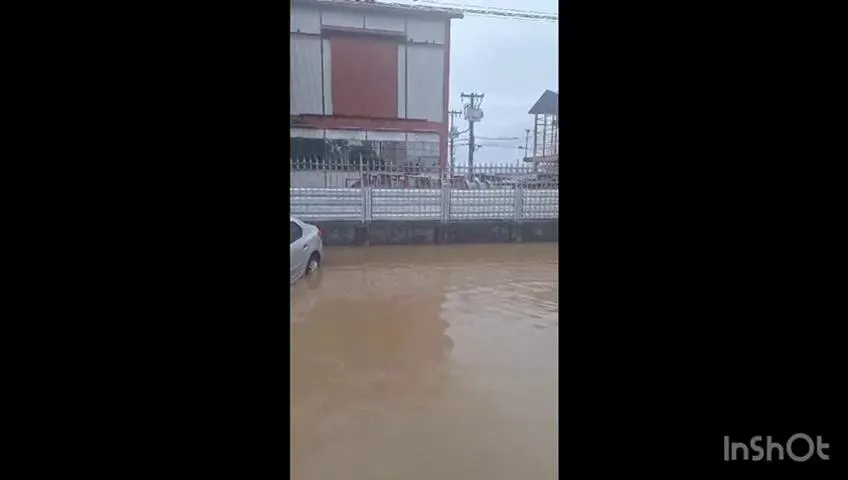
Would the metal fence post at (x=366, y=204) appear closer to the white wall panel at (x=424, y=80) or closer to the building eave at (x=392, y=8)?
the white wall panel at (x=424, y=80)

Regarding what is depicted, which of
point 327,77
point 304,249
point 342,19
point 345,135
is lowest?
point 304,249

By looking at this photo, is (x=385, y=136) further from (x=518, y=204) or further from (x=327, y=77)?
(x=518, y=204)

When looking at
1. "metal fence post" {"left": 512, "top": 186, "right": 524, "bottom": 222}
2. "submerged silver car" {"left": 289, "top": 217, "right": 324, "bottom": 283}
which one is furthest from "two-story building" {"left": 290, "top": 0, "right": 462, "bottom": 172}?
"submerged silver car" {"left": 289, "top": 217, "right": 324, "bottom": 283}

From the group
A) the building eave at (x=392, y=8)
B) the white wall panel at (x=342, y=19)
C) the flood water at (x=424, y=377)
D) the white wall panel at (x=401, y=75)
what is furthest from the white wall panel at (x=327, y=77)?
the flood water at (x=424, y=377)

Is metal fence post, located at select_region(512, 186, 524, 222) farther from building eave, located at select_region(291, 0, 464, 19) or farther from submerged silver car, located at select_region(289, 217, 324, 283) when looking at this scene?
submerged silver car, located at select_region(289, 217, 324, 283)

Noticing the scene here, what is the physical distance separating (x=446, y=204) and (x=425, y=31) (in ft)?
6.57

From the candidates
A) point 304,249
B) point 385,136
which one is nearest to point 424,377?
point 304,249

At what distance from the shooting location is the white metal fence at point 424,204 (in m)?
6.70

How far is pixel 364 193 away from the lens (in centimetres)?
680

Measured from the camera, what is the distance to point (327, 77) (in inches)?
249

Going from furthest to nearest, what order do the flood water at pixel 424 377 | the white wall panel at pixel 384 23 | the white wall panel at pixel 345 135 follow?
1. the white wall panel at pixel 384 23
2. the white wall panel at pixel 345 135
3. the flood water at pixel 424 377
